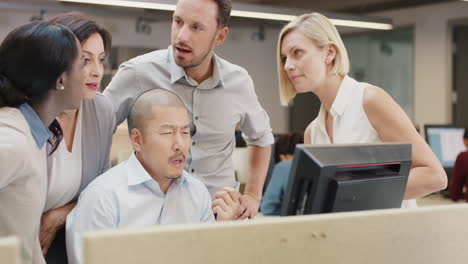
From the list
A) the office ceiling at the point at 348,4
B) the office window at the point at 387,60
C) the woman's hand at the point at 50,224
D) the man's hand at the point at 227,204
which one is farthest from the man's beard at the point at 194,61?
the office window at the point at 387,60

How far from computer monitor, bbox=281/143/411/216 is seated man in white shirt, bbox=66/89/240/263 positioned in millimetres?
516

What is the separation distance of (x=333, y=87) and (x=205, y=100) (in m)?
0.50

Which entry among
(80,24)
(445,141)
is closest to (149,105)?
(80,24)

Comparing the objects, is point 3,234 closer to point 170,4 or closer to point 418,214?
point 418,214

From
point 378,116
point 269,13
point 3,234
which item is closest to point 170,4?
point 269,13

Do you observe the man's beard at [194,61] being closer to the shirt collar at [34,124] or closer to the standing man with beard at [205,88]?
the standing man with beard at [205,88]

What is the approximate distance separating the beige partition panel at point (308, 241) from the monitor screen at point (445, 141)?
13.6 ft

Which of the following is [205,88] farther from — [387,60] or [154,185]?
[387,60]

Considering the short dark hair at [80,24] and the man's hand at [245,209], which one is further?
the man's hand at [245,209]

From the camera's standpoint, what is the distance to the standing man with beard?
6.81 feet

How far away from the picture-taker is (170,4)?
3537 millimetres

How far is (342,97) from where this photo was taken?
6.43ft

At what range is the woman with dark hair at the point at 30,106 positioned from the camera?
1.30m

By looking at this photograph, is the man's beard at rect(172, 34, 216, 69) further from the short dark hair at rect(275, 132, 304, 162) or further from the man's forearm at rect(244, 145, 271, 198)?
the short dark hair at rect(275, 132, 304, 162)
